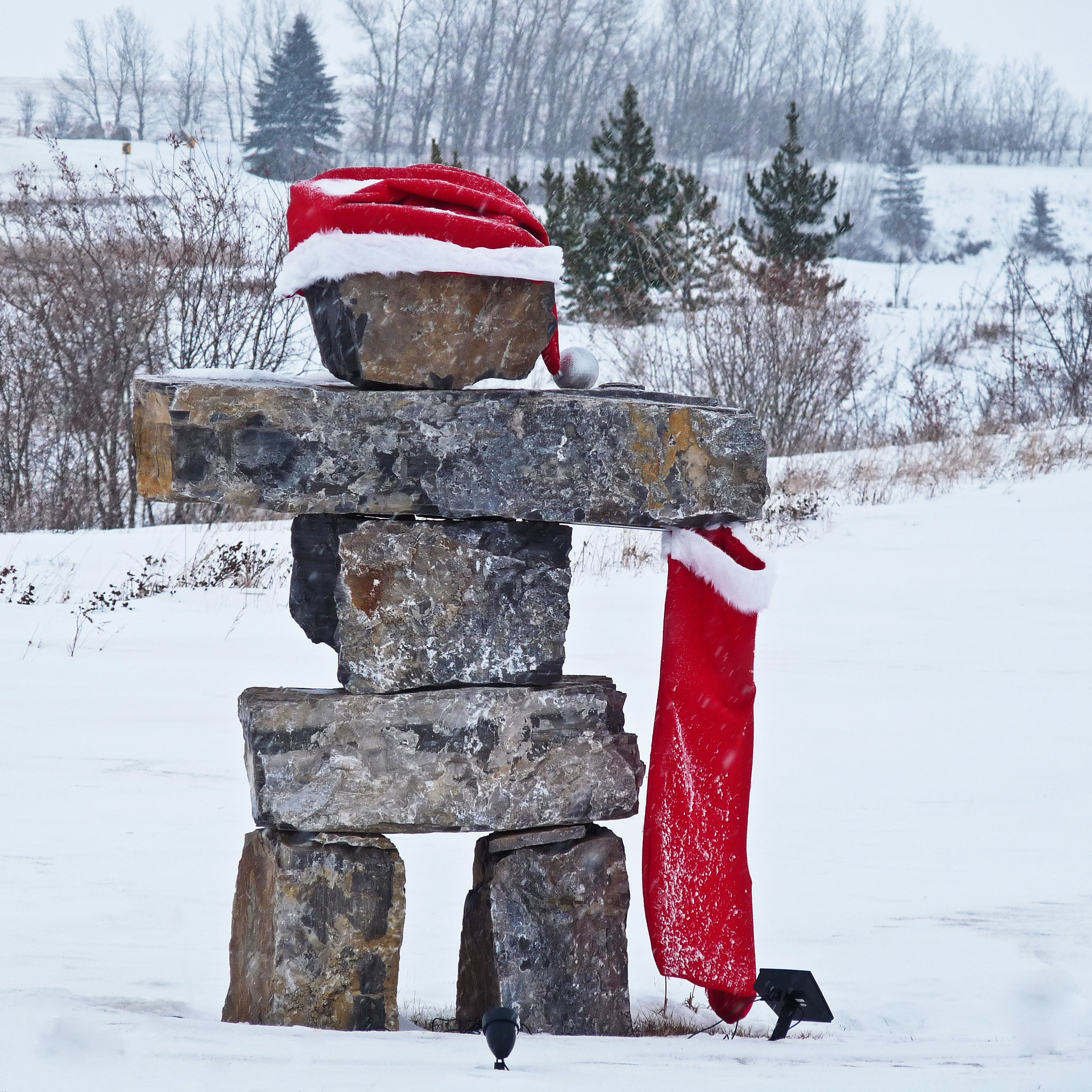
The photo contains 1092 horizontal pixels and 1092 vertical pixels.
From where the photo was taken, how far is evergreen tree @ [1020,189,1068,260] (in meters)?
37.2

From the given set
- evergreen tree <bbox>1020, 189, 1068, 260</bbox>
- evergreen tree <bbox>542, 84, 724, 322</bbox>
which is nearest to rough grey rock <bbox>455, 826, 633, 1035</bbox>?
evergreen tree <bbox>542, 84, 724, 322</bbox>

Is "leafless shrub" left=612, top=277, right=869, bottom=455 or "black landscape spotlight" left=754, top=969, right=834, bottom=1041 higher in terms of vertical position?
"leafless shrub" left=612, top=277, right=869, bottom=455

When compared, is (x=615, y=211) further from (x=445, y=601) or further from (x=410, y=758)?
(x=410, y=758)

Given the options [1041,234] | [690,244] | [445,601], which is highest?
[1041,234]

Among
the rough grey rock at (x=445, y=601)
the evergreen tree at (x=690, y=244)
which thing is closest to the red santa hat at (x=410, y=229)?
the rough grey rock at (x=445, y=601)

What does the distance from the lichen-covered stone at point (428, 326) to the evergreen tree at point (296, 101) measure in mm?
39228

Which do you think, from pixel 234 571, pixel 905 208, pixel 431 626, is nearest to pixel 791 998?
pixel 431 626

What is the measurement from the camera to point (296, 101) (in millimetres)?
39875

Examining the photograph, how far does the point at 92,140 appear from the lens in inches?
1465

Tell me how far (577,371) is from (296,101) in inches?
1631

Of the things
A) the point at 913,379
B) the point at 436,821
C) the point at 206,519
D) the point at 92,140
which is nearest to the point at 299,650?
the point at 436,821

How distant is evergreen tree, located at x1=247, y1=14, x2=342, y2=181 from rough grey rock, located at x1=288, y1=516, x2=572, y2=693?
39.4m

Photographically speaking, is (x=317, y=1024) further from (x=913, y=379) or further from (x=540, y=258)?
(x=913, y=379)

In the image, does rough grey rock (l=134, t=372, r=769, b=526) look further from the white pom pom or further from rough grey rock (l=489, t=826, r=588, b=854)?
rough grey rock (l=489, t=826, r=588, b=854)
